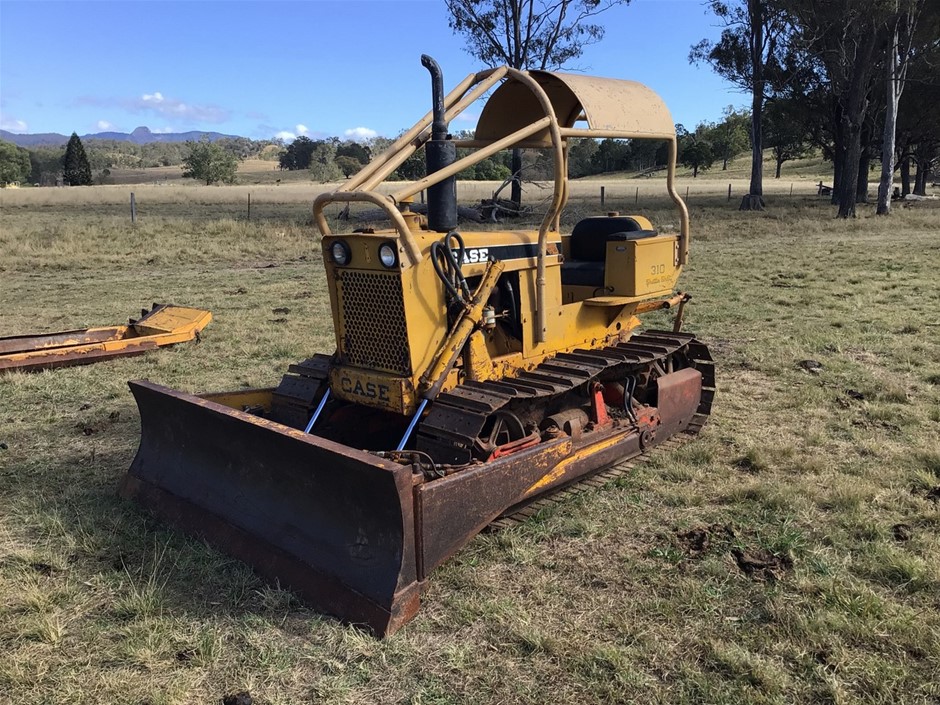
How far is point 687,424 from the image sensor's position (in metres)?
6.20

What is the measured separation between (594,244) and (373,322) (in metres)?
2.55

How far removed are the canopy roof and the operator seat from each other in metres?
0.83

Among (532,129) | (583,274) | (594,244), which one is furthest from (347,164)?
(532,129)

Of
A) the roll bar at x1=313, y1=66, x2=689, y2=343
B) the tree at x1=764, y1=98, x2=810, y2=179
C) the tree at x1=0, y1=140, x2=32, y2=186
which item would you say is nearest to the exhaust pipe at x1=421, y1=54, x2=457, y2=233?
the roll bar at x1=313, y1=66, x2=689, y2=343

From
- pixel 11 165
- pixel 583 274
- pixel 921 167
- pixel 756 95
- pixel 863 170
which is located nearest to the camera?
pixel 583 274

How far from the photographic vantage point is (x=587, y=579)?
395 cm

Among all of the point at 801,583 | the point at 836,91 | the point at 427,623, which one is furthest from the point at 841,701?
the point at 836,91

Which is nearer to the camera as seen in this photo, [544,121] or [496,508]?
[496,508]

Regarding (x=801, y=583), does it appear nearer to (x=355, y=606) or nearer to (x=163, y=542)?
(x=355, y=606)

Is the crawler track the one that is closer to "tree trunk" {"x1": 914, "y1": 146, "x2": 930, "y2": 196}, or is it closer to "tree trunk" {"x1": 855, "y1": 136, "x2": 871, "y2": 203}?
"tree trunk" {"x1": 855, "y1": 136, "x2": 871, "y2": 203}

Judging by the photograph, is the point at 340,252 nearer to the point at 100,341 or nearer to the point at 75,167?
the point at 100,341

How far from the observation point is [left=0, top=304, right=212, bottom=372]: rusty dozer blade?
26.1 ft

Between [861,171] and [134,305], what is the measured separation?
1470 inches

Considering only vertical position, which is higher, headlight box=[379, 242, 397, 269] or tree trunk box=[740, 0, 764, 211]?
tree trunk box=[740, 0, 764, 211]
